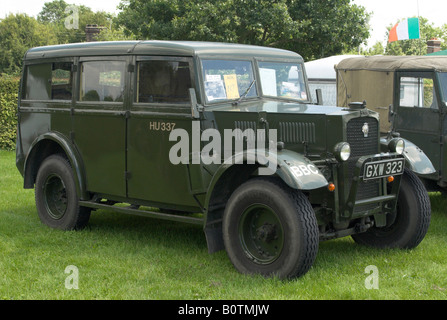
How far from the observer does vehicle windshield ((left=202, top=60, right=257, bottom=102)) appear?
19.3 feet

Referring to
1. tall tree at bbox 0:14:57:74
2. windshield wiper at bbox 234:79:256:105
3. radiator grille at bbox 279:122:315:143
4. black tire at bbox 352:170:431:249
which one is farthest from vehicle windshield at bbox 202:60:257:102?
tall tree at bbox 0:14:57:74

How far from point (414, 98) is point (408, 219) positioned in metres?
2.87

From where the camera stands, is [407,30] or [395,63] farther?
[407,30]

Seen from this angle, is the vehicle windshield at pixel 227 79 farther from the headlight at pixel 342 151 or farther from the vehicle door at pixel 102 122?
the headlight at pixel 342 151

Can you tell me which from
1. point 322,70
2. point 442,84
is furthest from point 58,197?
point 322,70

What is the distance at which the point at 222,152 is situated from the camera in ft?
18.9

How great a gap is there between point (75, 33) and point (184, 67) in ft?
158

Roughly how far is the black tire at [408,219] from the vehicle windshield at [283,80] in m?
1.47

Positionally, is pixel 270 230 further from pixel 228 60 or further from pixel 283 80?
pixel 283 80

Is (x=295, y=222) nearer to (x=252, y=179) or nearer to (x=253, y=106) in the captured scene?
(x=252, y=179)

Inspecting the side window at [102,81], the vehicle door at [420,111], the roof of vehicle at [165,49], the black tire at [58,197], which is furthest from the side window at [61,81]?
the vehicle door at [420,111]

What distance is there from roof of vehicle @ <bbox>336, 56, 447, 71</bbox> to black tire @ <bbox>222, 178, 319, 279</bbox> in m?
4.02

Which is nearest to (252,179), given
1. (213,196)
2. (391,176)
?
(213,196)

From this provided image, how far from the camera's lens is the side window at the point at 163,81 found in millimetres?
5906
